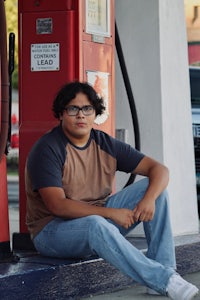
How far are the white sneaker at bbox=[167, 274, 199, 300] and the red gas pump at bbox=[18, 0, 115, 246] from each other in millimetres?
1561

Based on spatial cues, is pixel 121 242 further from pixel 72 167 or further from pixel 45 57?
pixel 45 57

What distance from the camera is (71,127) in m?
5.46

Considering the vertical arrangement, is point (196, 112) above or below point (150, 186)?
above

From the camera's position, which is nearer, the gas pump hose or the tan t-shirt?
the tan t-shirt

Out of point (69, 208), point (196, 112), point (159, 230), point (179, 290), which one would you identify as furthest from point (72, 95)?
point (196, 112)

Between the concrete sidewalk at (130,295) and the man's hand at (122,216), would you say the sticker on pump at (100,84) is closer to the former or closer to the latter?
the concrete sidewalk at (130,295)

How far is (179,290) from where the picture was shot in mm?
5023

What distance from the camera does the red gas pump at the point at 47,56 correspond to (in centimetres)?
630

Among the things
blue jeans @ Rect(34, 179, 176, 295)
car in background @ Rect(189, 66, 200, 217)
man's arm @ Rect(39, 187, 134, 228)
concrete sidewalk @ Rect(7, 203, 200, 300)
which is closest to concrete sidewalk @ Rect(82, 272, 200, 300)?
concrete sidewalk @ Rect(7, 203, 200, 300)

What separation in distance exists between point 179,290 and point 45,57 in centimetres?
207

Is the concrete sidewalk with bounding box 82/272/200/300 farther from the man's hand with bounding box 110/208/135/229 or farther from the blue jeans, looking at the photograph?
the man's hand with bounding box 110/208/135/229

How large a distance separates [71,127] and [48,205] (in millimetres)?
511

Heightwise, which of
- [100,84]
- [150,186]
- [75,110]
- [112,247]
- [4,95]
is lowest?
[112,247]

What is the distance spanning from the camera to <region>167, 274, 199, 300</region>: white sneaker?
502 cm
